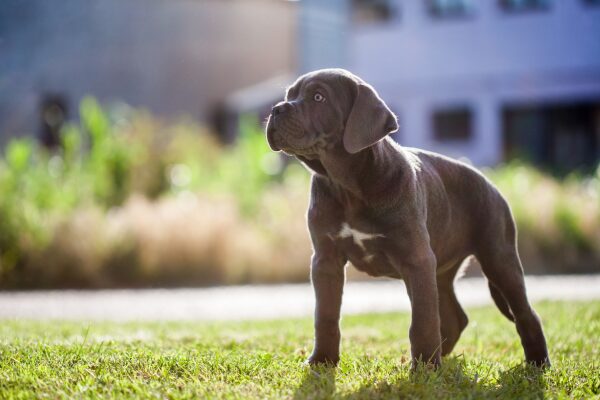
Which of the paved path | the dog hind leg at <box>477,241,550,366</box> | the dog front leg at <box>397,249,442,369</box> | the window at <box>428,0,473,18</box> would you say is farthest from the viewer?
the window at <box>428,0,473,18</box>

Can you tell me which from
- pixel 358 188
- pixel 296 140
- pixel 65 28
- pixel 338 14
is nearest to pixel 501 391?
pixel 358 188

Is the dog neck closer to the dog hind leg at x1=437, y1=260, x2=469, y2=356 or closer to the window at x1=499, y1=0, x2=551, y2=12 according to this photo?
the dog hind leg at x1=437, y1=260, x2=469, y2=356

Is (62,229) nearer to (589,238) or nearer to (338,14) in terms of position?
(589,238)

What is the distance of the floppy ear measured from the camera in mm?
4410

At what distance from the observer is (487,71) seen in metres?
24.2

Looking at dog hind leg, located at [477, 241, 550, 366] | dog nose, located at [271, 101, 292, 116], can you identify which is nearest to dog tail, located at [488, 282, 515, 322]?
dog hind leg, located at [477, 241, 550, 366]

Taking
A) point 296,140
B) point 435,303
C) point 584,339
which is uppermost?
point 296,140

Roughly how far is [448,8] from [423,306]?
2114 cm

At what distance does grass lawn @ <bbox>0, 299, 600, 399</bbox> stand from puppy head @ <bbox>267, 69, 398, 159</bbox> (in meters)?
1.21

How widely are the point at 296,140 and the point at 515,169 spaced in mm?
13588

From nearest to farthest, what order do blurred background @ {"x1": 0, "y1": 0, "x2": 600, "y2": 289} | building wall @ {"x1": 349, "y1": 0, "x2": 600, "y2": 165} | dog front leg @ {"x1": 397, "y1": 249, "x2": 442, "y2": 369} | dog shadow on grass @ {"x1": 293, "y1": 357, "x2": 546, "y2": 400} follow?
dog shadow on grass @ {"x1": 293, "y1": 357, "x2": 546, "y2": 400} < dog front leg @ {"x1": 397, "y1": 249, "x2": 442, "y2": 369} < blurred background @ {"x1": 0, "y1": 0, "x2": 600, "y2": 289} < building wall @ {"x1": 349, "y1": 0, "x2": 600, "y2": 165}

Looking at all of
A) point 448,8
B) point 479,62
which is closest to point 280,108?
point 479,62

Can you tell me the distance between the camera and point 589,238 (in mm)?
13977

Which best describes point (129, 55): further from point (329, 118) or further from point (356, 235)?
point (356, 235)
